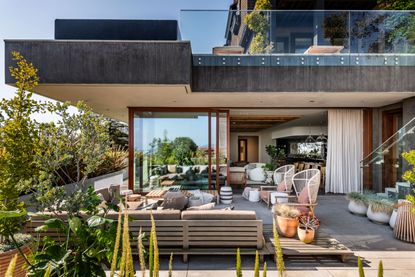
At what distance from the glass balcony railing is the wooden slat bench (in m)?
4.46

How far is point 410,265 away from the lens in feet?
11.3

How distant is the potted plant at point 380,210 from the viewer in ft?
16.7

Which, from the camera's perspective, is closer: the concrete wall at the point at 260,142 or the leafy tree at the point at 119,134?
the leafy tree at the point at 119,134

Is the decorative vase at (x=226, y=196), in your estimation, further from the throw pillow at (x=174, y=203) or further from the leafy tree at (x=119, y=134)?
the leafy tree at (x=119, y=134)

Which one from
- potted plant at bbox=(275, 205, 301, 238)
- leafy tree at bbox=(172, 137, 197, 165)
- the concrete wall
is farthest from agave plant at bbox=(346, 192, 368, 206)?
the concrete wall

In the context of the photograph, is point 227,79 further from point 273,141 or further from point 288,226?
point 273,141

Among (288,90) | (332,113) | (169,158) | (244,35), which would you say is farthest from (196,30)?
(332,113)

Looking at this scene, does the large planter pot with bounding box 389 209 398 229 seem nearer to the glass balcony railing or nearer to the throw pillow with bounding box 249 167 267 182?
the glass balcony railing

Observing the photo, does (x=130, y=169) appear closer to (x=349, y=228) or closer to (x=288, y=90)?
(x=288, y=90)

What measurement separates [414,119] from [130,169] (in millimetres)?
8318

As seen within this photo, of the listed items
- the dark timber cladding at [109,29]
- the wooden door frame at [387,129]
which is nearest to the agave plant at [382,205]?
the wooden door frame at [387,129]

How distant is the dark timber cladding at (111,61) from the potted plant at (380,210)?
199 inches

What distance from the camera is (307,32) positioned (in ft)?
20.2

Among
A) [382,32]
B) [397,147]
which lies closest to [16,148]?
[382,32]
